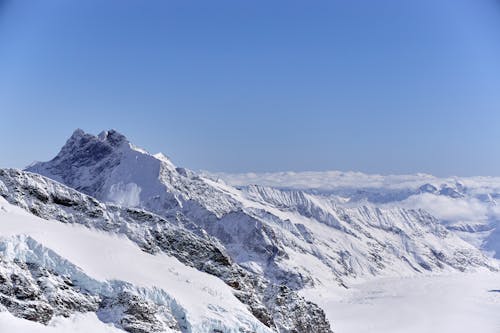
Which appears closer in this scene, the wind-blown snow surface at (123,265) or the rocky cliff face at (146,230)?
the wind-blown snow surface at (123,265)

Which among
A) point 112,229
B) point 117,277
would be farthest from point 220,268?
point 117,277

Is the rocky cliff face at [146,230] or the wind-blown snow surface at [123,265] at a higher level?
the rocky cliff face at [146,230]

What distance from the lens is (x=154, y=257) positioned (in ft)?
337

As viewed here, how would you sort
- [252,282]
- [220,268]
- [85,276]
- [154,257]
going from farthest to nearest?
[252,282], [220,268], [154,257], [85,276]

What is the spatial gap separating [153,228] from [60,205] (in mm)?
15677

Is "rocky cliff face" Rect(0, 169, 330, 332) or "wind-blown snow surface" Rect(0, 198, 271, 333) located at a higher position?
"rocky cliff face" Rect(0, 169, 330, 332)

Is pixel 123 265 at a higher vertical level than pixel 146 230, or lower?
lower

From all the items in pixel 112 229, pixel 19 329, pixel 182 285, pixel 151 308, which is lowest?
pixel 19 329

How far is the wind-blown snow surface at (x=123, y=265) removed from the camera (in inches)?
3312

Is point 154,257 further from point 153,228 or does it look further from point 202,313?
point 202,313

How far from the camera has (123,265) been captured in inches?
3649

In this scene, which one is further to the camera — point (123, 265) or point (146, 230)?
point (146, 230)

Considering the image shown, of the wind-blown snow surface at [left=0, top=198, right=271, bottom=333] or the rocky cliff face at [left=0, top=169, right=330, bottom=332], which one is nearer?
the wind-blown snow surface at [left=0, top=198, right=271, bottom=333]

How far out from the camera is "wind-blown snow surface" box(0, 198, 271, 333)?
276ft
